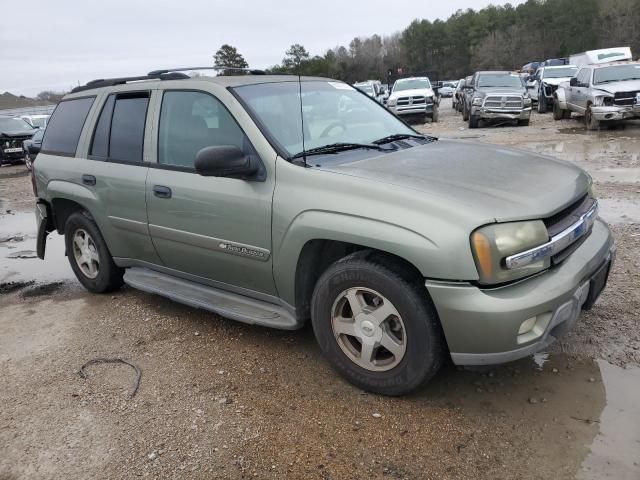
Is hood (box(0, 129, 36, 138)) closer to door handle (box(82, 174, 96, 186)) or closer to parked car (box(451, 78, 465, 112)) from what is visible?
door handle (box(82, 174, 96, 186))

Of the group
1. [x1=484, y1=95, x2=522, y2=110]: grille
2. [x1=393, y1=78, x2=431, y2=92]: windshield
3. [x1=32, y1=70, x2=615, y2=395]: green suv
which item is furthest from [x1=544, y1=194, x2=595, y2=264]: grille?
[x1=393, y1=78, x2=431, y2=92]: windshield

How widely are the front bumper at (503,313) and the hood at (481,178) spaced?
344mm

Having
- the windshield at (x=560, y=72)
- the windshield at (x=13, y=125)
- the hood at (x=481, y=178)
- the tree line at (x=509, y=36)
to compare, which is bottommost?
the windshield at (x=13, y=125)

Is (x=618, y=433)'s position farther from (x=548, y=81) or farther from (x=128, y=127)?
(x=548, y=81)

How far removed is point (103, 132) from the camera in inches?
178

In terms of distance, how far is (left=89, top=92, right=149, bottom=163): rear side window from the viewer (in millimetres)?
4162

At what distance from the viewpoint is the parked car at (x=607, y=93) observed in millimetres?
14146

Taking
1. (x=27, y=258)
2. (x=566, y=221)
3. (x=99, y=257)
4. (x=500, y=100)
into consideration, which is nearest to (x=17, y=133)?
(x=27, y=258)

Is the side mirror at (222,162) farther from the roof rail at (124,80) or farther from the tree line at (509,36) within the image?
the tree line at (509,36)

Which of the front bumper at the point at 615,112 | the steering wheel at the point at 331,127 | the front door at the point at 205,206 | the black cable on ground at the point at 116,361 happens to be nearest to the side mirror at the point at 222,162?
the front door at the point at 205,206

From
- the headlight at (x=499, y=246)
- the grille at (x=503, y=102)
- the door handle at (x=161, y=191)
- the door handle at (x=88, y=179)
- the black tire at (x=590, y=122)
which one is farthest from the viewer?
the grille at (x=503, y=102)

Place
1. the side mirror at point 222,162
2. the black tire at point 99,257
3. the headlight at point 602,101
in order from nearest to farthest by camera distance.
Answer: the side mirror at point 222,162
the black tire at point 99,257
the headlight at point 602,101

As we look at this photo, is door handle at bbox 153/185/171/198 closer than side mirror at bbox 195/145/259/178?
No

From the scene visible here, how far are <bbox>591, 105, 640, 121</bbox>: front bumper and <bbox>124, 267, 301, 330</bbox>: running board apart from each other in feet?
45.6
